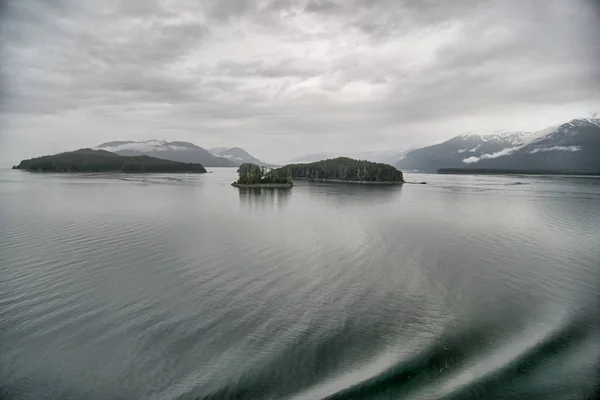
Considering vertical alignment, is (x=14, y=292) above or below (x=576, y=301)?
above

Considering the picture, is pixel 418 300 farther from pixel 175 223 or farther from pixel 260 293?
pixel 175 223

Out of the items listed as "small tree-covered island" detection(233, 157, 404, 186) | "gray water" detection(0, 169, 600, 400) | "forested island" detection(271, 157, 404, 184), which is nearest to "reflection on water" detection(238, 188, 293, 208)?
"small tree-covered island" detection(233, 157, 404, 186)

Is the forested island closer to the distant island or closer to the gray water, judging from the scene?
the distant island

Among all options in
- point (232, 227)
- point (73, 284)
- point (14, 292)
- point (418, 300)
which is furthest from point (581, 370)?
point (232, 227)

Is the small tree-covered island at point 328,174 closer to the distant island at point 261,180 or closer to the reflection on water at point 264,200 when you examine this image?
the distant island at point 261,180

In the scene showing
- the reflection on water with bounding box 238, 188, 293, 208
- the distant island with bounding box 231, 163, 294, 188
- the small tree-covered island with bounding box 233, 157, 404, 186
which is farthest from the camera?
the small tree-covered island with bounding box 233, 157, 404, 186

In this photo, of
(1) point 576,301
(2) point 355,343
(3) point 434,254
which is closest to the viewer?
(2) point 355,343

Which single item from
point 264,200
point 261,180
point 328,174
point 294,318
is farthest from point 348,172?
point 294,318
